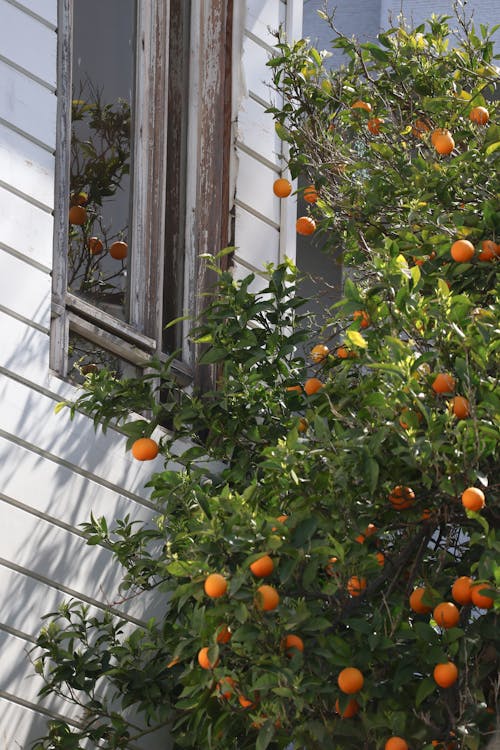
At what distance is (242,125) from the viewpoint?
633cm

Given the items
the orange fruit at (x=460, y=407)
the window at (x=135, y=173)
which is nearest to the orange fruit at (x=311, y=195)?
the window at (x=135, y=173)

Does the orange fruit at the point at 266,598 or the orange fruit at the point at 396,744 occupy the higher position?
the orange fruit at the point at 266,598

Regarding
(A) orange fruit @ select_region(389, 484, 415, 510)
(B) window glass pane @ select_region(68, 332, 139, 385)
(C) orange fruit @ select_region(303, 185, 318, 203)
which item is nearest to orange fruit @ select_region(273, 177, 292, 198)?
(C) orange fruit @ select_region(303, 185, 318, 203)

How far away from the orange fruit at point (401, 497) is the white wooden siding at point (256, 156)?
248cm

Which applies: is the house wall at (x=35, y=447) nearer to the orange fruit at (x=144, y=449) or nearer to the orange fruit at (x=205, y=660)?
the orange fruit at (x=144, y=449)

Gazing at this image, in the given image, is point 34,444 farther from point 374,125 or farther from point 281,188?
point 374,125

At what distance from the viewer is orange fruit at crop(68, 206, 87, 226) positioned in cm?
557

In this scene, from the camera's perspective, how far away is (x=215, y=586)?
3.55 metres

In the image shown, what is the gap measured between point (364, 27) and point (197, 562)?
856 centimetres

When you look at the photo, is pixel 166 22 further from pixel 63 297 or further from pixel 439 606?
pixel 439 606

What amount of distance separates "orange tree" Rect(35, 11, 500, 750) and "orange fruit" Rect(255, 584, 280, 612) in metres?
0.02

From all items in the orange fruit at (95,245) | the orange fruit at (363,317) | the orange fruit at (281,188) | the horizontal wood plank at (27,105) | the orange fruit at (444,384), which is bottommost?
the orange fruit at (444,384)

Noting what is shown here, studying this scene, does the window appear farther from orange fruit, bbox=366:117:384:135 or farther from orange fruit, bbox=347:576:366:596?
orange fruit, bbox=347:576:366:596

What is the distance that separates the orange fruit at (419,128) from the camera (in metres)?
5.46
